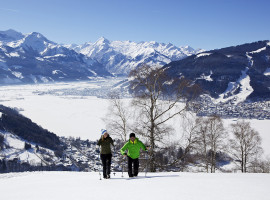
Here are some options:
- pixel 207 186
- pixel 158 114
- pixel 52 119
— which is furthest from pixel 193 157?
pixel 52 119

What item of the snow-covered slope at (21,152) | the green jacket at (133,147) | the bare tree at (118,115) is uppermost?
the bare tree at (118,115)

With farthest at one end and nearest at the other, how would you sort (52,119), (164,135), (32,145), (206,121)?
(52,119) → (32,145) → (206,121) → (164,135)

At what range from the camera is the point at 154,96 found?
59.9 feet

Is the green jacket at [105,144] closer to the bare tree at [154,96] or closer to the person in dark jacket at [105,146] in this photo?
the person in dark jacket at [105,146]

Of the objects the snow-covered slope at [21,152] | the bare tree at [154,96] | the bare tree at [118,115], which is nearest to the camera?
the bare tree at [154,96]

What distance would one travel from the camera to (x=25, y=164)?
304ft

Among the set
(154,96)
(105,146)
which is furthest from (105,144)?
(154,96)

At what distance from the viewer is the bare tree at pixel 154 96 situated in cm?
1789

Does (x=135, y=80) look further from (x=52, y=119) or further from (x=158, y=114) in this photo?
(x=52, y=119)

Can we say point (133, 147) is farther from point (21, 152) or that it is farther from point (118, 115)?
point (21, 152)

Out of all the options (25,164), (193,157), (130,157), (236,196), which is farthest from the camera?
(25,164)

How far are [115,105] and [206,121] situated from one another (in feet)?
32.4

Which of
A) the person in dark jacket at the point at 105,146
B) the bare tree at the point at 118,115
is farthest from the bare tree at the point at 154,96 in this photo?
the person in dark jacket at the point at 105,146

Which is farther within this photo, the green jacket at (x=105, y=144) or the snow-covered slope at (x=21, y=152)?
the snow-covered slope at (x=21, y=152)
